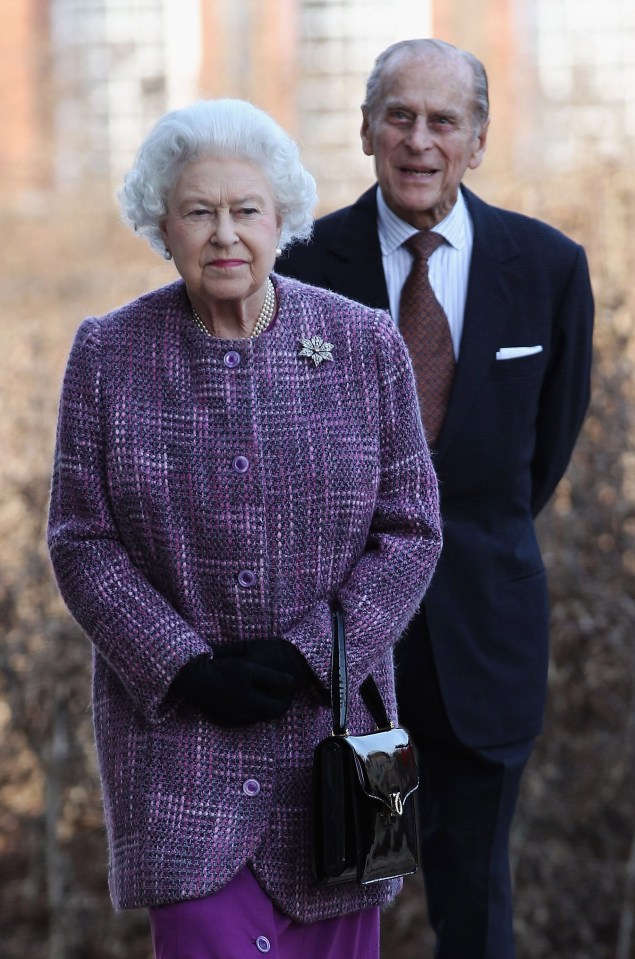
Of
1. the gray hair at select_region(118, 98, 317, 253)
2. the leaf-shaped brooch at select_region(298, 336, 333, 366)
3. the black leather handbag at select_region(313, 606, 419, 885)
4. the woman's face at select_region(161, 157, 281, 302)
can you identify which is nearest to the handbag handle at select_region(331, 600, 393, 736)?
the black leather handbag at select_region(313, 606, 419, 885)

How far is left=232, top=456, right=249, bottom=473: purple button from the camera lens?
277 centimetres

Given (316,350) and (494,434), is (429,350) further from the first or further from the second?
(316,350)

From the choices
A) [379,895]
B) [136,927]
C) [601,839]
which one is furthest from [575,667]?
[379,895]

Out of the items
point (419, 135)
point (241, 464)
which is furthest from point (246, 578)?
point (419, 135)

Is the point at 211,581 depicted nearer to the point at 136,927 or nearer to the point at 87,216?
the point at 136,927

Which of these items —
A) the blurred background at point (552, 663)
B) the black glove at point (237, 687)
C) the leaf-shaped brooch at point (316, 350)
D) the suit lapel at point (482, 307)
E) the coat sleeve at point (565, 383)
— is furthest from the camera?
the blurred background at point (552, 663)

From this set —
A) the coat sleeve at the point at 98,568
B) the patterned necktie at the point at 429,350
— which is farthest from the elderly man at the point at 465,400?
the coat sleeve at the point at 98,568

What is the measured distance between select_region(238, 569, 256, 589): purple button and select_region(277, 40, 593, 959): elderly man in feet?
2.92

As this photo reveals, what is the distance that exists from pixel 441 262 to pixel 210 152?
1062 mm

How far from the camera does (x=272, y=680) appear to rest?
2.63 metres

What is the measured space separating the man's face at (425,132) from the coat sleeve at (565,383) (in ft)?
1.27

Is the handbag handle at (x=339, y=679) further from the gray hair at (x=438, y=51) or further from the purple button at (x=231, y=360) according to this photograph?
the gray hair at (x=438, y=51)

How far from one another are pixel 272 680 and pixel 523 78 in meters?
8.77

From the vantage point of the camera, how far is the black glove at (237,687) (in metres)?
2.62
